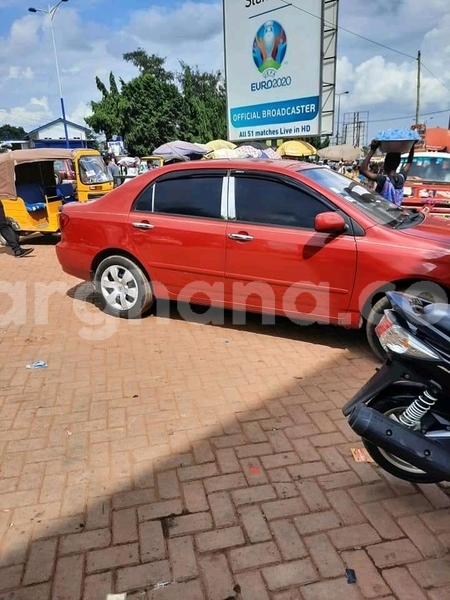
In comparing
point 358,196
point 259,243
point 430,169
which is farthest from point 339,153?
point 259,243

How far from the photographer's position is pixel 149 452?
110 inches

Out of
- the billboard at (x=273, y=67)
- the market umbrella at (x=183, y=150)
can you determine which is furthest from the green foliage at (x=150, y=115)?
the billboard at (x=273, y=67)

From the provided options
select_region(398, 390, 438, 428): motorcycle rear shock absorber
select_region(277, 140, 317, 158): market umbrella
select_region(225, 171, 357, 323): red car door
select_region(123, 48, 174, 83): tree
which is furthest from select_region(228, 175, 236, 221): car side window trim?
select_region(123, 48, 174, 83): tree

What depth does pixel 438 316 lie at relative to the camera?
2232mm

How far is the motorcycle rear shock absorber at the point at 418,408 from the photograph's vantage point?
7.36ft

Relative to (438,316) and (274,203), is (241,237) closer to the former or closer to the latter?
(274,203)

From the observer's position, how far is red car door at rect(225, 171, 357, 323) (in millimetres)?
3877

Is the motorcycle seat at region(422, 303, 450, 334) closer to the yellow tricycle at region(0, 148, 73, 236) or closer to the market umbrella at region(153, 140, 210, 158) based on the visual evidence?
the yellow tricycle at region(0, 148, 73, 236)

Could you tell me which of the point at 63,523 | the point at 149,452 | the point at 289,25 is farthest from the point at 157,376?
the point at 289,25

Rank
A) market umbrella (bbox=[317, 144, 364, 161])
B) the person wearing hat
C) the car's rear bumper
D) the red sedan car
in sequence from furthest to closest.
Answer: market umbrella (bbox=[317, 144, 364, 161]), the person wearing hat, the car's rear bumper, the red sedan car

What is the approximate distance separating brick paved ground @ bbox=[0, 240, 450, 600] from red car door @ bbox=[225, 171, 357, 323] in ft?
1.74

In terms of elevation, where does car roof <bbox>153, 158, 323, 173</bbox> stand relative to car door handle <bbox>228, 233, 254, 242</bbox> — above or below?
above

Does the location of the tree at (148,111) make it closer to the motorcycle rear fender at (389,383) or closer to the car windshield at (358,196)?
the car windshield at (358,196)

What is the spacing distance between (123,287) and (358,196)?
2673mm
